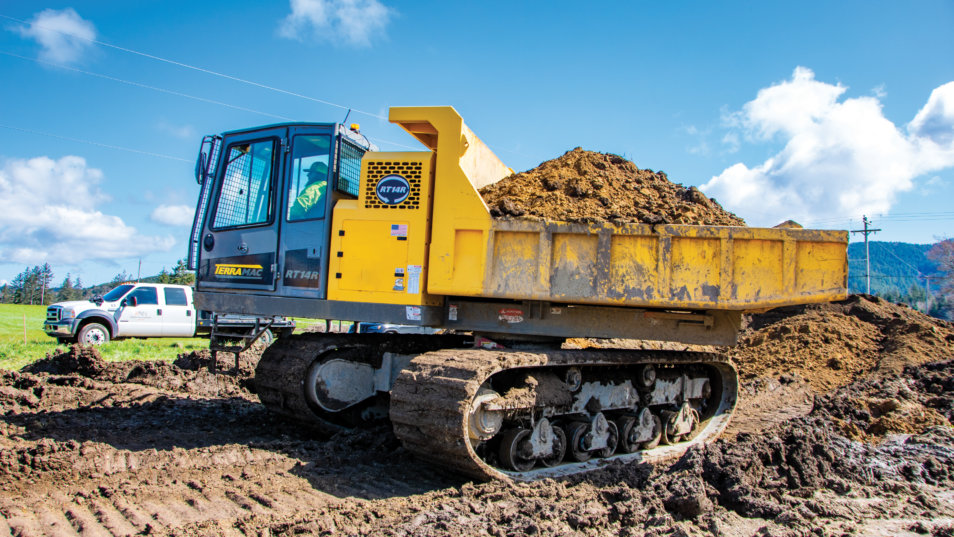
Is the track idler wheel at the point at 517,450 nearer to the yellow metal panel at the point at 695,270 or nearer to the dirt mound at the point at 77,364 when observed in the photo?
the yellow metal panel at the point at 695,270

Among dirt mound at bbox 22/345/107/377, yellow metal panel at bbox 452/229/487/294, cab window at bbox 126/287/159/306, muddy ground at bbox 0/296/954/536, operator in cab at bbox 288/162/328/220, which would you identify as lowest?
muddy ground at bbox 0/296/954/536

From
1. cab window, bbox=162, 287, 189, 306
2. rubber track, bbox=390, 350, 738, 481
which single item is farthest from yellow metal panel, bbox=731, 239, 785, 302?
cab window, bbox=162, 287, 189, 306

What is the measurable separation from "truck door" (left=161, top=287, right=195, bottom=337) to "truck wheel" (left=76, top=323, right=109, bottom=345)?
1485 mm

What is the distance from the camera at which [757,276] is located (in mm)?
5195

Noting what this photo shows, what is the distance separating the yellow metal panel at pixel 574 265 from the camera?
5220 mm

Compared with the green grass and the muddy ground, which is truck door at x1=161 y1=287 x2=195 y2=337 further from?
the muddy ground

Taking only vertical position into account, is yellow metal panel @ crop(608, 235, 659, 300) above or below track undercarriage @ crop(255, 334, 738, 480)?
above

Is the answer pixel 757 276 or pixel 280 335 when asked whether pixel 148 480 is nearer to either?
pixel 280 335

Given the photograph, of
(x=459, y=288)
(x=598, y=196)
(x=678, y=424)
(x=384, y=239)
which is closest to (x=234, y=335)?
(x=384, y=239)

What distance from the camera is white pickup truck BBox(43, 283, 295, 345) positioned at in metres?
14.8

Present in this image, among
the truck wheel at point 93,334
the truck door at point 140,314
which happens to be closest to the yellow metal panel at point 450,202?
the truck wheel at point 93,334

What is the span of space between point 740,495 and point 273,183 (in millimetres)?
4910

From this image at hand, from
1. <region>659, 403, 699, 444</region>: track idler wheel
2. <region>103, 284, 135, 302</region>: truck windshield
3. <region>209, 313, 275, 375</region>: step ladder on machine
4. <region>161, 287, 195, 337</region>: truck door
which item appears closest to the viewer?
<region>209, 313, 275, 375</region>: step ladder on machine

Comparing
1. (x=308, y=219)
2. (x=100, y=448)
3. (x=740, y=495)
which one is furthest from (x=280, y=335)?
(x=740, y=495)
